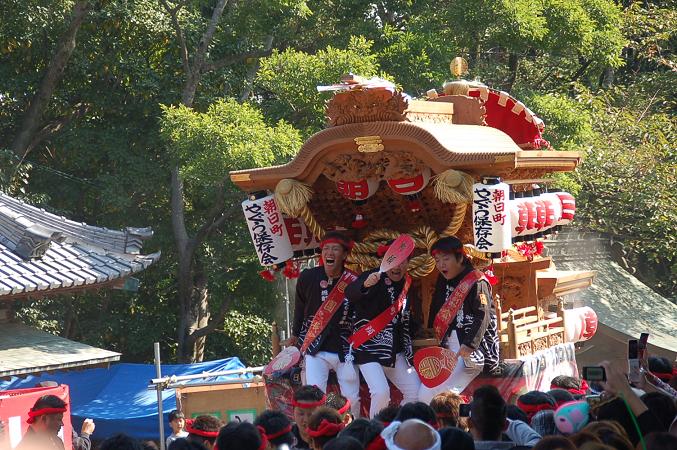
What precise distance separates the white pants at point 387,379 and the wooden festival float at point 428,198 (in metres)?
0.30

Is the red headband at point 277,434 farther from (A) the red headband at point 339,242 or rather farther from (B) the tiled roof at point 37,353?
(B) the tiled roof at point 37,353

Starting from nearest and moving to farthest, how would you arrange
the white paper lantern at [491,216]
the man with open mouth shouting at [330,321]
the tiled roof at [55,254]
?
the white paper lantern at [491,216] < the man with open mouth shouting at [330,321] < the tiled roof at [55,254]

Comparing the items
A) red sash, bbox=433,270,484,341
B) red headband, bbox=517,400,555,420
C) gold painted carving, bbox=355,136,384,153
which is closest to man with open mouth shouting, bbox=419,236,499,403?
red sash, bbox=433,270,484,341

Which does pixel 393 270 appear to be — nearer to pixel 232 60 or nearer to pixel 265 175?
pixel 265 175

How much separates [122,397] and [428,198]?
5.29 metres

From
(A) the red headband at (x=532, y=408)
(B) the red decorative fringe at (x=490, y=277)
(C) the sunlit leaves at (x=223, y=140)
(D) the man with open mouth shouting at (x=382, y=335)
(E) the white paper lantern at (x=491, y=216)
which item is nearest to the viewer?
(A) the red headband at (x=532, y=408)

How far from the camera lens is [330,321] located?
26.6 ft

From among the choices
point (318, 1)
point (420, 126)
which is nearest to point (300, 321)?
point (420, 126)

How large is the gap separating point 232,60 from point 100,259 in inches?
210

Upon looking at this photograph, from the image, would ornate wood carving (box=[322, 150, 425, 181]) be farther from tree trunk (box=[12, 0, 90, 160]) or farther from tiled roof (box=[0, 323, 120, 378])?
tree trunk (box=[12, 0, 90, 160])

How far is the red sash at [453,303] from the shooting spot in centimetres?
788

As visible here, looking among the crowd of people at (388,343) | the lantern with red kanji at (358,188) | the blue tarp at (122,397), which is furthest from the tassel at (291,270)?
A: the blue tarp at (122,397)

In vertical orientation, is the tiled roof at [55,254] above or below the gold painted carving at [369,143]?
below

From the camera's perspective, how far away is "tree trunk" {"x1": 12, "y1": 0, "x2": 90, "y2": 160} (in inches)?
547
